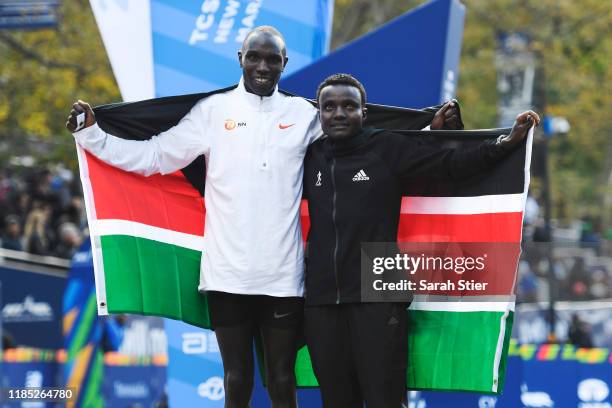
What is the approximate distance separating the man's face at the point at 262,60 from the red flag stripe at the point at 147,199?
851mm

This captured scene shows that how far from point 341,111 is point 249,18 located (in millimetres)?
2805

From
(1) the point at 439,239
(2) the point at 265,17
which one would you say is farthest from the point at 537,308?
(1) the point at 439,239

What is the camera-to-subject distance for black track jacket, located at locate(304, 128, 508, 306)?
550 cm

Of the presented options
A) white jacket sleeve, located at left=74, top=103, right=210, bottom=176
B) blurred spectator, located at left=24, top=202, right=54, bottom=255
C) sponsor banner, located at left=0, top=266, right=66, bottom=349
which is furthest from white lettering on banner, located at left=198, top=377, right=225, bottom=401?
blurred spectator, located at left=24, top=202, right=54, bottom=255

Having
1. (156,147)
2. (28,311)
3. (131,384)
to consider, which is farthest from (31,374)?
(156,147)

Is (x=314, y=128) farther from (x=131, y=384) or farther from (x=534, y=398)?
(x=131, y=384)

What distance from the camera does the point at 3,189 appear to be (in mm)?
18547

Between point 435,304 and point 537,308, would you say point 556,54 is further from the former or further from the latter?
point 435,304

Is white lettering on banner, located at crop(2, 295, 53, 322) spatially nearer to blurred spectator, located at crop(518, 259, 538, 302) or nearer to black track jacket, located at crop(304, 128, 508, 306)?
blurred spectator, located at crop(518, 259, 538, 302)

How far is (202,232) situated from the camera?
636 cm

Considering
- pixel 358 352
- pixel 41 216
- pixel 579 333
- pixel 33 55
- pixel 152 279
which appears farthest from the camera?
pixel 33 55

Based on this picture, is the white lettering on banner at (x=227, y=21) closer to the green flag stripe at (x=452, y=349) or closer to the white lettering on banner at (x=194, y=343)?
the white lettering on banner at (x=194, y=343)

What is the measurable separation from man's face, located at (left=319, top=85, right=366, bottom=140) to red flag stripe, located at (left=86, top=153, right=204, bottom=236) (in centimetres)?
113

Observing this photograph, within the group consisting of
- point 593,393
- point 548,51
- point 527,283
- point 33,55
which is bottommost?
point 593,393
